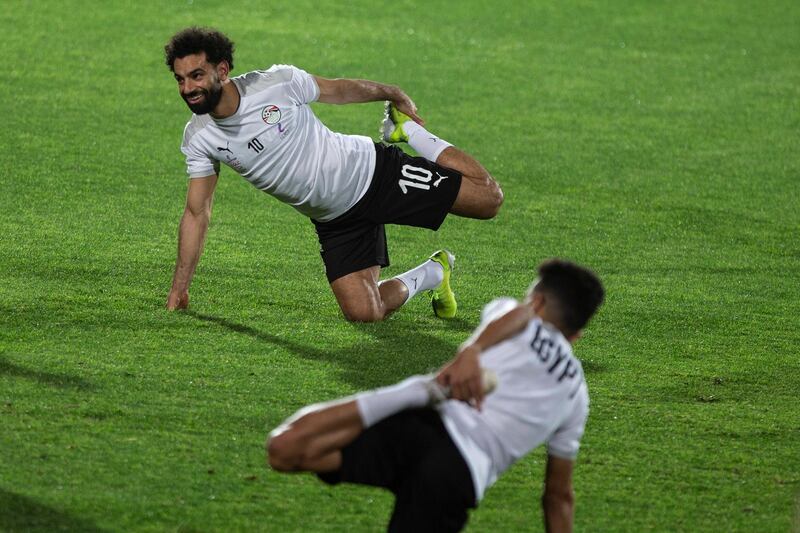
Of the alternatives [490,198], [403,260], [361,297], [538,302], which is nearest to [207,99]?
[361,297]

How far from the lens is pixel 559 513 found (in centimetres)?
397

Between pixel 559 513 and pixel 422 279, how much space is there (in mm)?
3099

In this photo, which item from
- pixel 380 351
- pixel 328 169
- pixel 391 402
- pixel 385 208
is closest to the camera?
pixel 391 402

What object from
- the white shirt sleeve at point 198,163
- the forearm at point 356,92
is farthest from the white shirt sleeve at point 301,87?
the white shirt sleeve at point 198,163

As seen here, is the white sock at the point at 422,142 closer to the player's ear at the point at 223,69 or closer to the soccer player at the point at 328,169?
the soccer player at the point at 328,169

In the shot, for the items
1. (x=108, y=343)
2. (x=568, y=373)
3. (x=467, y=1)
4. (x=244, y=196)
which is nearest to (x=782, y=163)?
(x=244, y=196)

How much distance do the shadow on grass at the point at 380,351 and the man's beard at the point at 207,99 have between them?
1125mm

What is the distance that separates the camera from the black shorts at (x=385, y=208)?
22.5ft

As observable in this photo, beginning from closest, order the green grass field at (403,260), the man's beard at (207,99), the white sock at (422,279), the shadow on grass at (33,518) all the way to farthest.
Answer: the shadow on grass at (33,518) → the green grass field at (403,260) → the man's beard at (207,99) → the white sock at (422,279)

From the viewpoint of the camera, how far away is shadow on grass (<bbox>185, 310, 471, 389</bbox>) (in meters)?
6.02

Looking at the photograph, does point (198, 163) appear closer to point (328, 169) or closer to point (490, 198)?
point (328, 169)

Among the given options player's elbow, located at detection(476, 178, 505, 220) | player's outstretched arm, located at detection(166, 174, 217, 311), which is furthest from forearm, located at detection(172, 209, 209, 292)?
player's elbow, located at detection(476, 178, 505, 220)

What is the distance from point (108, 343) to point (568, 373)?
10.00 ft

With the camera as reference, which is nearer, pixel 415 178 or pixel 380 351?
pixel 380 351
